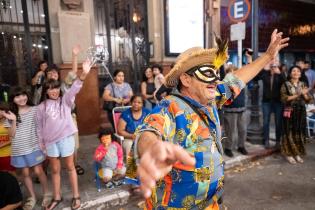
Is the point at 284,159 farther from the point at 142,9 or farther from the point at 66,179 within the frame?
the point at 142,9

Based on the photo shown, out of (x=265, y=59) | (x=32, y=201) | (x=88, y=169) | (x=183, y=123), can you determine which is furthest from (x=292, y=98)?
(x=32, y=201)

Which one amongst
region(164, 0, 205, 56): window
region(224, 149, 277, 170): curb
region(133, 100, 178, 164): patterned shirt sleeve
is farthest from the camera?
region(164, 0, 205, 56): window

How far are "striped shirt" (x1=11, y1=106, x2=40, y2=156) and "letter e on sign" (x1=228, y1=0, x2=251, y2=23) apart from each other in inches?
181

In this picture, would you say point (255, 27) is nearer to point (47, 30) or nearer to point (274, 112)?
point (274, 112)

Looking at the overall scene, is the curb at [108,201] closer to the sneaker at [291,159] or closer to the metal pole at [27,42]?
the sneaker at [291,159]

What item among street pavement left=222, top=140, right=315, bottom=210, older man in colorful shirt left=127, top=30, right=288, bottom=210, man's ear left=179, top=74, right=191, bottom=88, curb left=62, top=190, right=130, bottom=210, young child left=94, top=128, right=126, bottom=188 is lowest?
street pavement left=222, top=140, right=315, bottom=210

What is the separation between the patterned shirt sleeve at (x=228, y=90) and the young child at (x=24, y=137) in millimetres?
2692

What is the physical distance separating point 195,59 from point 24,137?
2874 mm

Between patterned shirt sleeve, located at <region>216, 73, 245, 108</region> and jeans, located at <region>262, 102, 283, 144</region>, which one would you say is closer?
patterned shirt sleeve, located at <region>216, 73, 245, 108</region>

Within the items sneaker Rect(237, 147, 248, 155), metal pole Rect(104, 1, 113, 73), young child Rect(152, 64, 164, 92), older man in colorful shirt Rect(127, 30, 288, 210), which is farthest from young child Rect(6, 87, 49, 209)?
metal pole Rect(104, 1, 113, 73)

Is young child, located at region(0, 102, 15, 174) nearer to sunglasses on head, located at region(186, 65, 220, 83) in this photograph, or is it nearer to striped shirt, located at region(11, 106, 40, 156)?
striped shirt, located at region(11, 106, 40, 156)

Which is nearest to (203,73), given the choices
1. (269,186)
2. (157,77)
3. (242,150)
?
(269,186)

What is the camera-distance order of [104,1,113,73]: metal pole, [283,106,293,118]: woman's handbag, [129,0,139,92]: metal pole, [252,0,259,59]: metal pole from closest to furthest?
[283,106,293,118]: woman's handbag < [252,0,259,59]: metal pole < [104,1,113,73]: metal pole < [129,0,139,92]: metal pole

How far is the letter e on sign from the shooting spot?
6051 millimetres
